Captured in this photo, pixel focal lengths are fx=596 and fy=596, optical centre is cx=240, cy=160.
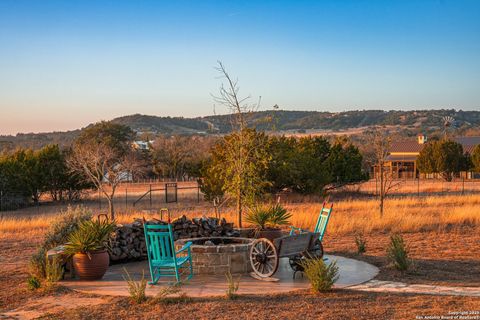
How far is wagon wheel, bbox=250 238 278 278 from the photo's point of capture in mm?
9867

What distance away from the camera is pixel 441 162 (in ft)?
171

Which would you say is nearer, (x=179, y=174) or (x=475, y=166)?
(x=475, y=166)

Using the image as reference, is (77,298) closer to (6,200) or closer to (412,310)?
(412,310)

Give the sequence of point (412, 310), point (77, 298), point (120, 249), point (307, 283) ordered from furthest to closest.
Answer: point (120, 249)
point (307, 283)
point (77, 298)
point (412, 310)

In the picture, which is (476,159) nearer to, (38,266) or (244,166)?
(244,166)

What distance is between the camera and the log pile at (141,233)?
11991mm

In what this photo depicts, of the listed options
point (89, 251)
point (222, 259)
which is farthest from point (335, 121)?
point (89, 251)

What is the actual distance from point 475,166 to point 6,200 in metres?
38.1

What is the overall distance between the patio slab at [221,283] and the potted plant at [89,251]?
180mm

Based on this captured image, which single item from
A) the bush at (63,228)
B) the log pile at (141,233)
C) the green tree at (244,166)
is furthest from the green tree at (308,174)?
the bush at (63,228)

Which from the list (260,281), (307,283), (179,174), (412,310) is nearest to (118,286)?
(260,281)

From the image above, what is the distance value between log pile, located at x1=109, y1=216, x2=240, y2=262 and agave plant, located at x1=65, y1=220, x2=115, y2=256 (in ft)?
3.57

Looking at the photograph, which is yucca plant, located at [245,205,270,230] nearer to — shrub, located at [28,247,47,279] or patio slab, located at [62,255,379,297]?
A: patio slab, located at [62,255,379,297]

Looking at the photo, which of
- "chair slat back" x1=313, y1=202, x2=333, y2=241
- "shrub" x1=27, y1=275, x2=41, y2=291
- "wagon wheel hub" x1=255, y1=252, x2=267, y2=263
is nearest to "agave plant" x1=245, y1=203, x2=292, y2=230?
"chair slat back" x1=313, y1=202, x2=333, y2=241
